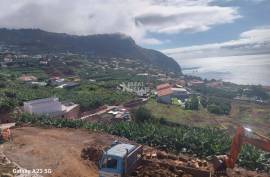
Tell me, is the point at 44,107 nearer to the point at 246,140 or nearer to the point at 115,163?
the point at 115,163

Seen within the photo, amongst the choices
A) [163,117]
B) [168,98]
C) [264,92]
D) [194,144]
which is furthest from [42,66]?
[194,144]

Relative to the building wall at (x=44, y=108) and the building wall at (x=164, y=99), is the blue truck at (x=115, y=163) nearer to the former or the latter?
the building wall at (x=44, y=108)

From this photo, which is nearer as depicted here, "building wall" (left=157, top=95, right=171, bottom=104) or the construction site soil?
the construction site soil

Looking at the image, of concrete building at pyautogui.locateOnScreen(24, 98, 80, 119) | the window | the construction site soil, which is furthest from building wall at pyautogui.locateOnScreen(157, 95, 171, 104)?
the window

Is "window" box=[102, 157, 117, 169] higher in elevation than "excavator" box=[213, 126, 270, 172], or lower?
lower

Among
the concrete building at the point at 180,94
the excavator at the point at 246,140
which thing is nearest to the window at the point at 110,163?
the excavator at the point at 246,140

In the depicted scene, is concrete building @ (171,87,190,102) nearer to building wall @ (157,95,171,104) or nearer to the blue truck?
building wall @ (157,95,171,104)
